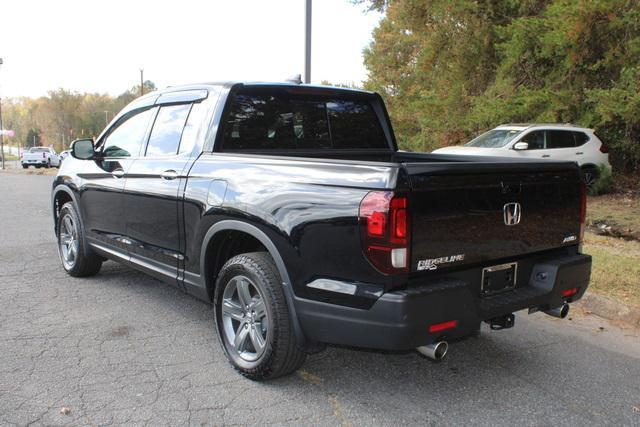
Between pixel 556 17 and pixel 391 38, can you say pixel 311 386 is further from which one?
pixel 391 38

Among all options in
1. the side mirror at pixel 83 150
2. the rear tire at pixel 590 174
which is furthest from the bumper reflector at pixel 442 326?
the rear tire at pixel 590 174

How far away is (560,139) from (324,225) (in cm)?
1214

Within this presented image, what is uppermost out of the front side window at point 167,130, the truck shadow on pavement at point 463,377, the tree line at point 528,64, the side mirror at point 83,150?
the tree line at point 528,64

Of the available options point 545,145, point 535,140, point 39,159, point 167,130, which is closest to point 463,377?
point 167,130

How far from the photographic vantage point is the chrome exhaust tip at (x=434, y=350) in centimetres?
286

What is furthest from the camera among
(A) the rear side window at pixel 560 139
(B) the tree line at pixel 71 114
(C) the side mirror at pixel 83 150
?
(B) the tree line at pixel 71 114

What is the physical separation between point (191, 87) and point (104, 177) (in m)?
1.42

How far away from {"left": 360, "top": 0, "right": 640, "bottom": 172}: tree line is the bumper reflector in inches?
333

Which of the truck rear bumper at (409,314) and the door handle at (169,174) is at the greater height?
the door handle at (169,174)

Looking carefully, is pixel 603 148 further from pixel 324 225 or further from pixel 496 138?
pixel 324 225

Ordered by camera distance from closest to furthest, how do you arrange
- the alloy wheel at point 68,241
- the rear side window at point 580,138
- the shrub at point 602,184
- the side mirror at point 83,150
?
the side mirror at point 83,150
the alloy wheel at point 68,241
the shrub at point 602,184
the rear side window at point 580,138

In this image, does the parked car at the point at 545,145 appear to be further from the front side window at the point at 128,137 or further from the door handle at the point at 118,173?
the door handle at the point at 118,173

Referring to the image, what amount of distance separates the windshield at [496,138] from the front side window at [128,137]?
31.8ft

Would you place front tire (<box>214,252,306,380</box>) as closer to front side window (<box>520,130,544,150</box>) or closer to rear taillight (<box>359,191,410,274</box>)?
rear taillight (<box>359,191,410,274</box>)
